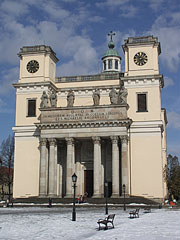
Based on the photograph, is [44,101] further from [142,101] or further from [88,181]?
[142,101]

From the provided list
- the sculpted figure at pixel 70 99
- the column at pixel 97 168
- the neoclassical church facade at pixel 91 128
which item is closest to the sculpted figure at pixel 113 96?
the neoclassical church facade at pixel 91 128

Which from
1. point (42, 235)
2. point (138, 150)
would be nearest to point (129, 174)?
point (138, 150)

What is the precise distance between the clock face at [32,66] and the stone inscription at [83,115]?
785 cm

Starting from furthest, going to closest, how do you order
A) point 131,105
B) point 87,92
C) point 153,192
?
1. point 87,92
2. point 131,105
3. point 153,192

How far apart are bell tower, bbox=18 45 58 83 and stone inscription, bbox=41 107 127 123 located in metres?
6.58

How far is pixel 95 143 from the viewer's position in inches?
1822

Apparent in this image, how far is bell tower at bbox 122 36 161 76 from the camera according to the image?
49.2 m

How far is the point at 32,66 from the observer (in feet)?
174

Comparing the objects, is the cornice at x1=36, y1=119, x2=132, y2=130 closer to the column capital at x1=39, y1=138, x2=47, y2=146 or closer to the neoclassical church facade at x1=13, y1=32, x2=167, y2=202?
the neoclassical church facade at x1=13, y1=32, x2=167, y2=202

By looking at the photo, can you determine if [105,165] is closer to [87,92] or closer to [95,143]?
[95,143]

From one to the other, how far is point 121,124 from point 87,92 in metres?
8.97

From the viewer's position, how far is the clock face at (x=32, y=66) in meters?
52.9

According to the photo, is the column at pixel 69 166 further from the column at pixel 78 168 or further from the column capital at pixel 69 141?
the column at pixel 78 168

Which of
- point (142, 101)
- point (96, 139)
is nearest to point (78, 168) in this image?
point (96, 139)
